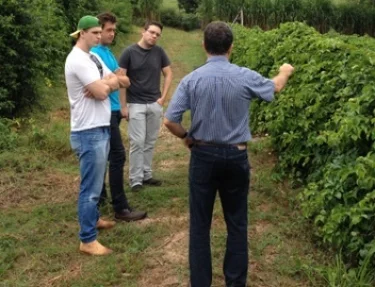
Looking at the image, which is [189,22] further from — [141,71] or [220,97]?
[220,97]

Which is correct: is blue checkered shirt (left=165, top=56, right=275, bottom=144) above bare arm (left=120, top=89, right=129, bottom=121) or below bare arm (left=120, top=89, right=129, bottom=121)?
above

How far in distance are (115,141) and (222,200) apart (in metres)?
A: 1.70

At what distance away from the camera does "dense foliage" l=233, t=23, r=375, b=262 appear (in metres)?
3.95

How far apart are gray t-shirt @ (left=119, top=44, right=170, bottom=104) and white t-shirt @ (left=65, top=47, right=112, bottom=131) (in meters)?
1.43

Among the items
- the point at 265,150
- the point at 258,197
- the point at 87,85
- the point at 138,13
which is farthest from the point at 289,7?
the point at 87,85

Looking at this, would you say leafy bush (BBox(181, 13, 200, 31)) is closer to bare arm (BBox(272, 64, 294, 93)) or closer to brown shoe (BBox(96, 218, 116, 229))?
brown shoe (BBox(96, 218, 116, 229))

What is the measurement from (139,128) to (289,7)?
21.7 metres

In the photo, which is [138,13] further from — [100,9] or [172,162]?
[172,162]

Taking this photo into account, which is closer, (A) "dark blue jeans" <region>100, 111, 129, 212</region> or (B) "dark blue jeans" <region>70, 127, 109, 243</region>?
(B) "dark blue jeans" <region>70, 127, 109, 243</region>

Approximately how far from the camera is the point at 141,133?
5.84m

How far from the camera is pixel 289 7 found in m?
25.6

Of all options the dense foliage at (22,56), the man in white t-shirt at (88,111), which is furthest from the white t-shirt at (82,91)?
the dense foliage at (22,56)

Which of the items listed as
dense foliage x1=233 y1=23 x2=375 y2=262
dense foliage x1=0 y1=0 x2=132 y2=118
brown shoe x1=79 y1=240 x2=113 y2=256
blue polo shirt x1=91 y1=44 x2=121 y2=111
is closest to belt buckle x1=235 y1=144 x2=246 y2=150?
dense foliage x1=233 y1=23 x2=375 y2=262

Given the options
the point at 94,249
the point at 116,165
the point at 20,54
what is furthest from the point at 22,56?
the point at 94,249
